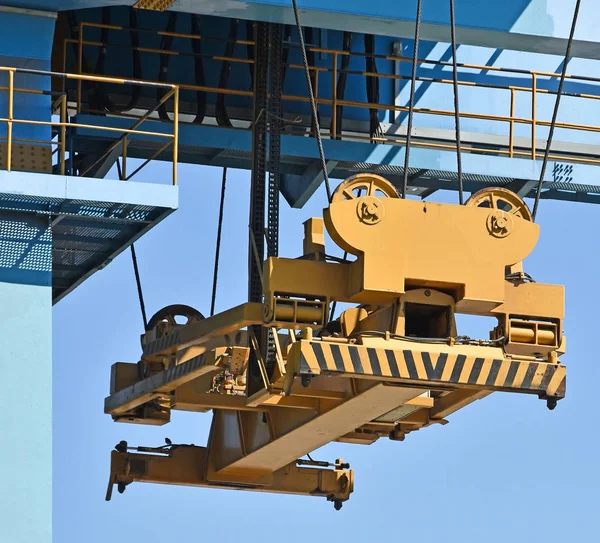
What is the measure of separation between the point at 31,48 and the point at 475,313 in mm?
5353

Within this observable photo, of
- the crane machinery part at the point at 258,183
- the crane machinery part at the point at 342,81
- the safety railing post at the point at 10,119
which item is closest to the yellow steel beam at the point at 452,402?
the crane machinery part at the point at 258,183

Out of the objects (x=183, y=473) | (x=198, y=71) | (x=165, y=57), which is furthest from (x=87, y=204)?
(x=183, y=473)

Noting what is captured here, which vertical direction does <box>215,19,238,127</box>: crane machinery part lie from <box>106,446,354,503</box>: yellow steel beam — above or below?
above

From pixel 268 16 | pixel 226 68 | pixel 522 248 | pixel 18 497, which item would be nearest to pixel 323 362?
pixel 522 248

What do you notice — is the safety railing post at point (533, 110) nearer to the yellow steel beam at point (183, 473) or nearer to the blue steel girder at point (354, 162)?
the blue steel girder at point (354, 162)

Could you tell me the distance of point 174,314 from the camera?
70.0ft

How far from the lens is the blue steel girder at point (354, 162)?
2044 centimetres

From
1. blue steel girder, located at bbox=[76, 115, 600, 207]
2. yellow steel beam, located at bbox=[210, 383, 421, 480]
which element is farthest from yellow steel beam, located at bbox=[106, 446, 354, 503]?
blue steel girder, located at bbox=[76, 115, 600, 207]

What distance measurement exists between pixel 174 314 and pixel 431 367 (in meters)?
6.47

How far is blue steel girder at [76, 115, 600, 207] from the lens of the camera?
20438 mm

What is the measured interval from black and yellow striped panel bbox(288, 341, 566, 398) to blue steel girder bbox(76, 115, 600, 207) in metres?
5.49

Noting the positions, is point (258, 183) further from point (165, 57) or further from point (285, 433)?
point (165, 57)

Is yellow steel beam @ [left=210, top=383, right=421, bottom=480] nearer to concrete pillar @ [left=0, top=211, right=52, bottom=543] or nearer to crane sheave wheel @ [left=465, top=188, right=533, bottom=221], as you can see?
crane sheave wheel @ [left=465, top=188, right=533, bottom=221]

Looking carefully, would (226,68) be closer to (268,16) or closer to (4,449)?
(268,16)
